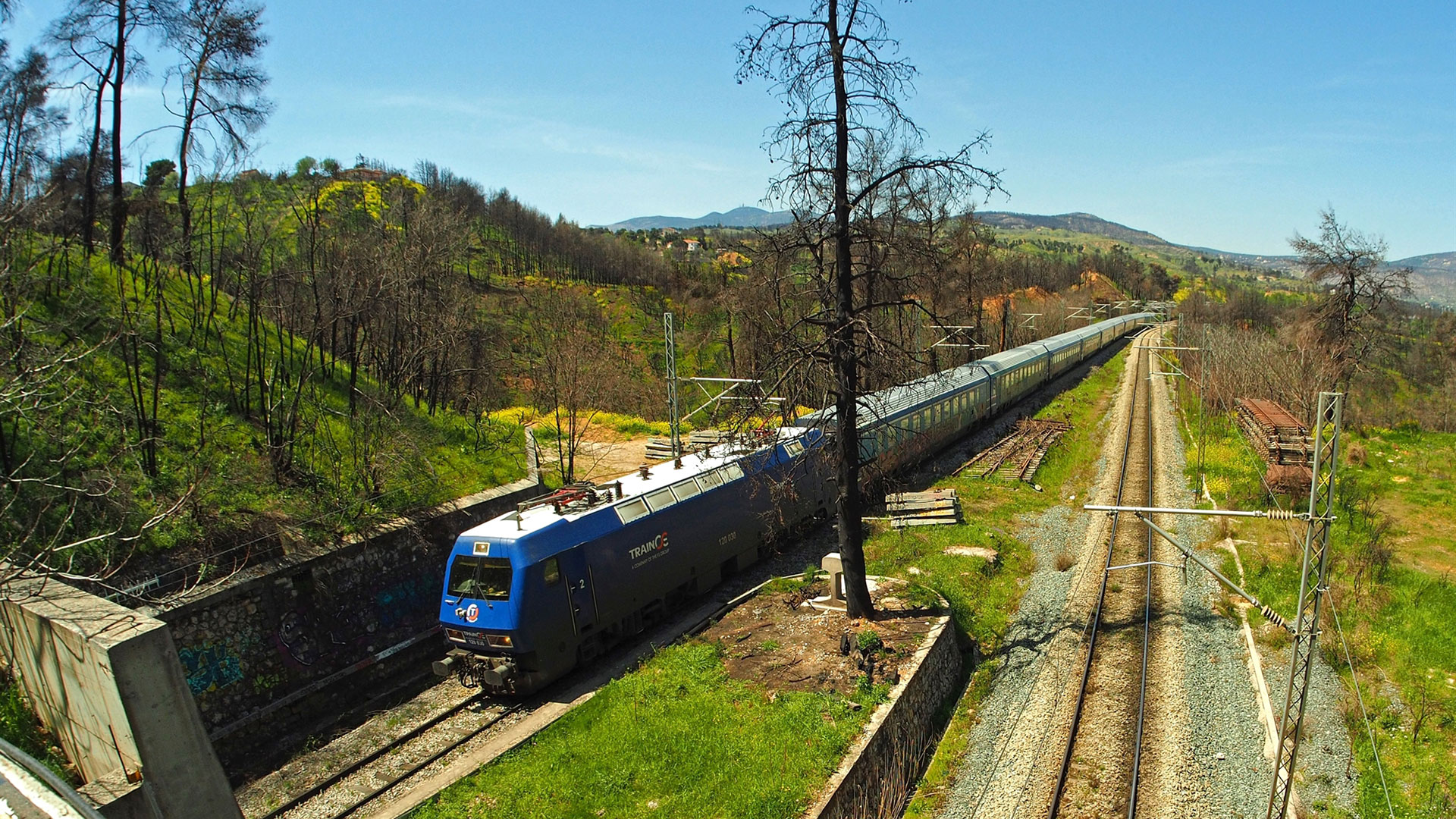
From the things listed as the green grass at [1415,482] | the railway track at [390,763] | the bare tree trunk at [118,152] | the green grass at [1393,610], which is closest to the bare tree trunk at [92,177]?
the bare tree trunk at [118,152]

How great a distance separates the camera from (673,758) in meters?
10.7

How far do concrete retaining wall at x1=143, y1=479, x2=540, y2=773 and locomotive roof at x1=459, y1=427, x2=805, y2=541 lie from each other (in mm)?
1522

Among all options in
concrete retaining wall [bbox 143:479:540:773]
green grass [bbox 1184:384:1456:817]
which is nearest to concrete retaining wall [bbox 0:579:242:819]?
concrete retaining wall [bbox 143:479:540:773]

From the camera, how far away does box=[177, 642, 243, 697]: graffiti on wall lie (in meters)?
12.8

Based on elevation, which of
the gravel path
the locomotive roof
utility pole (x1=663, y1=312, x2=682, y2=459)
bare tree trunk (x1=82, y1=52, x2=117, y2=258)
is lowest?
the gravel path

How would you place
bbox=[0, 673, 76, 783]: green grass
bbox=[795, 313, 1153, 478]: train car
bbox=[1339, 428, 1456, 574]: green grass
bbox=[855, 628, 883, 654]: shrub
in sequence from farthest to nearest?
bbox=[1339, 428, 1456, 574]: green grass < bbox=[795, 313, 1153, 478]: train car < bbox=[855, 628, 883, 654]: shrub < bbox=[0, 673, 76, 783]: green grass

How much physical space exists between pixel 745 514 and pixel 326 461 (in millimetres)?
10341

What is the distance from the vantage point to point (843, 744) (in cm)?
1070

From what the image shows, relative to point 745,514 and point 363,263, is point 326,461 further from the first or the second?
point 745,514

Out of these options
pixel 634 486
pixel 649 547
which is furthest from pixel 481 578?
pixel 634 486

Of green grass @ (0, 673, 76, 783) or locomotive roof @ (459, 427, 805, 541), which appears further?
locomotive roof @ (459, 427, 805, 541)

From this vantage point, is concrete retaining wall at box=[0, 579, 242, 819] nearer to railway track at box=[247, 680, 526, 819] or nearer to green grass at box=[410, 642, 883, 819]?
railway track at box=[247, 680, 526, 819]

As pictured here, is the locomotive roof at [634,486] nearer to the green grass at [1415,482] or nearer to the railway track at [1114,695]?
the railway track at [1114,695]

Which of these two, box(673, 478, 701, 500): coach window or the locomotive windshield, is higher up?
box(673, 478, 701, 500): coach window
